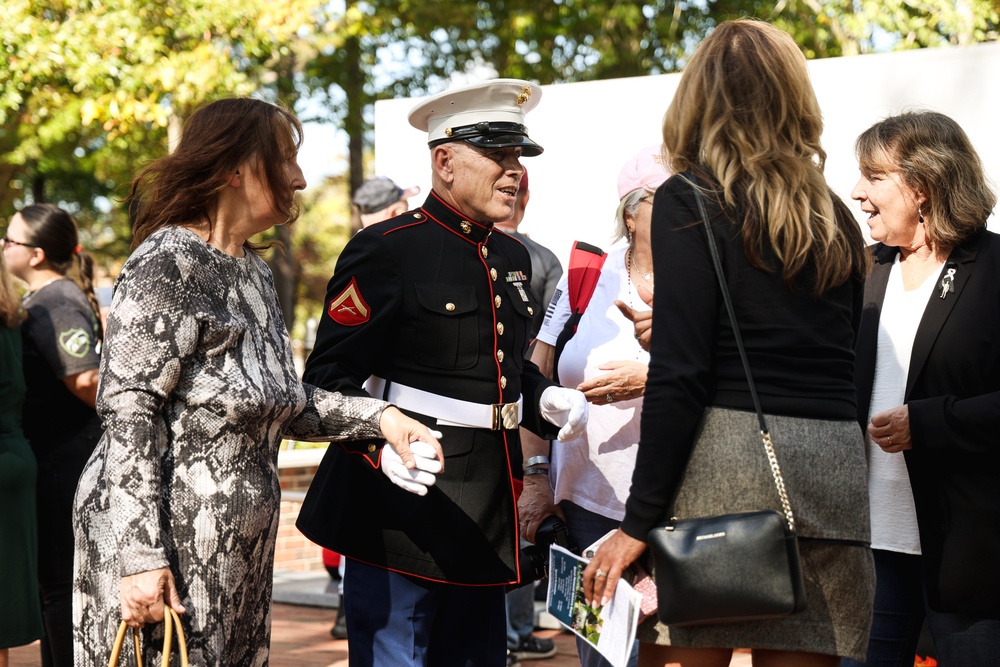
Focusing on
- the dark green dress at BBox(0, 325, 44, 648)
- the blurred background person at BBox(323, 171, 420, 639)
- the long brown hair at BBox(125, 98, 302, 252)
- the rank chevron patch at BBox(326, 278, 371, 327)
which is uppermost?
the long brown hair at BBox(125, 98, 302, 252)

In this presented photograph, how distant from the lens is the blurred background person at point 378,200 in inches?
241

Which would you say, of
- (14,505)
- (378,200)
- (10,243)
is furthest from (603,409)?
(378,200)

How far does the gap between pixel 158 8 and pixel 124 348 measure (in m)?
8.25

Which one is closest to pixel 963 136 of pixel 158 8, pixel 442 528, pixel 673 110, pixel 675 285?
pixel 673 110

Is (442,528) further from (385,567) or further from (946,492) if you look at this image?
(946,492)

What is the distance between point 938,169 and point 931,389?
608mm

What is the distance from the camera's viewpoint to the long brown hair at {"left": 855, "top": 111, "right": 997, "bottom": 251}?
3.04 m

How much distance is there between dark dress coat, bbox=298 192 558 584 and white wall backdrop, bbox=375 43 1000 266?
2183 mm

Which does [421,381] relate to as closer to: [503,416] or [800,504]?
[503,416]

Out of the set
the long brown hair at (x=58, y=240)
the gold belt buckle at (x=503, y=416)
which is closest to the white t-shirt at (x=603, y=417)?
the gold belt buckle at (x=503, y=416)

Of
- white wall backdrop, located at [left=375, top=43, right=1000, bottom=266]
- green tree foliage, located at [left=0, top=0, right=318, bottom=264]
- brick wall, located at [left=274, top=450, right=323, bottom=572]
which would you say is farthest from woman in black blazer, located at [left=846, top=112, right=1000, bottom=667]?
green tree foliage, located at [left=0, top=0, right=318, bottom=264]

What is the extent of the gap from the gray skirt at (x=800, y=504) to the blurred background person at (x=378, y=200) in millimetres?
4085

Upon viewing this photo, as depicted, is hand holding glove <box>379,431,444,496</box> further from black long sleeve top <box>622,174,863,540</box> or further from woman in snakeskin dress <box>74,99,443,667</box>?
black long sleeve top <box>622,174,863,540</box>

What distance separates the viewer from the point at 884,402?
314cm
